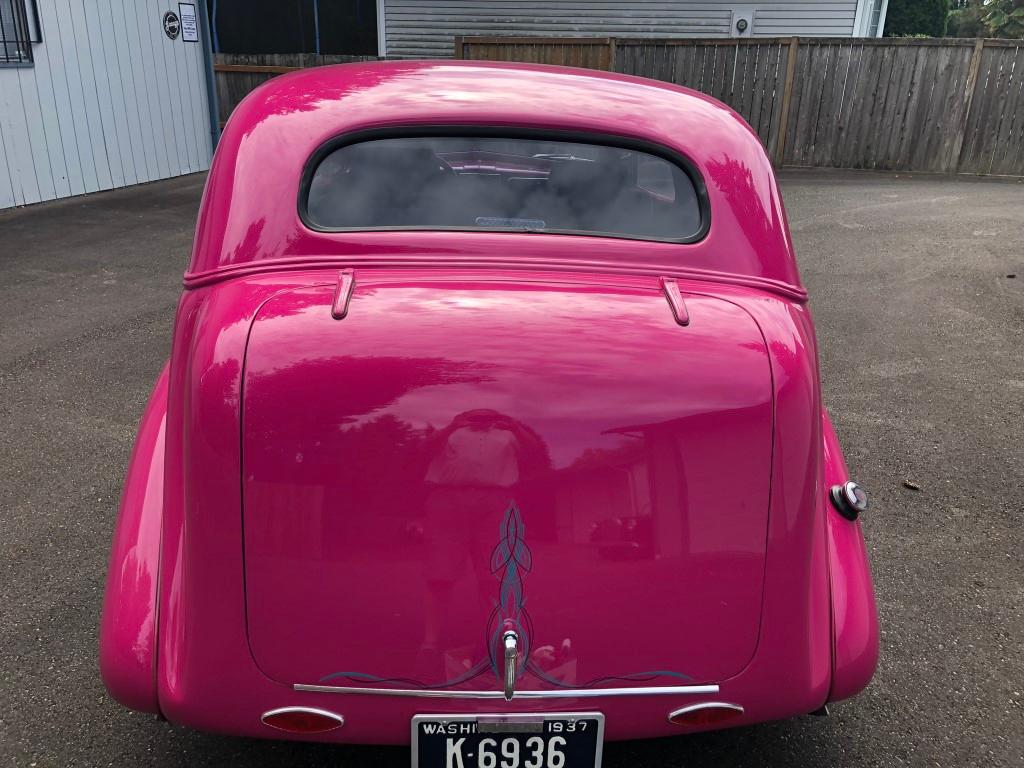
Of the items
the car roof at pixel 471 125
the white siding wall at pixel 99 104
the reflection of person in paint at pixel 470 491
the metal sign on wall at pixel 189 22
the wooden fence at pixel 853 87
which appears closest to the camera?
the reflection of person in paint at pixel 470 491

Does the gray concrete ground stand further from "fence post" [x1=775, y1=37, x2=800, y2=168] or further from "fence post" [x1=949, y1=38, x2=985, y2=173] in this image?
"fence post" [x1=775, y1=37, x2=800, y2=168]

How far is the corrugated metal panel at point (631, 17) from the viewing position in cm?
1480

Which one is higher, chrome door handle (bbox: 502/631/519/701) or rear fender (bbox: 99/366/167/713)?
chrome door handle (bbox: 502/631/519/701)

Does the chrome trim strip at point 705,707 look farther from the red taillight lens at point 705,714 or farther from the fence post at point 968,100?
the fence post at point 968,100

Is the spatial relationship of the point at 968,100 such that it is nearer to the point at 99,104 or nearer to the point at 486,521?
the point at 99,104

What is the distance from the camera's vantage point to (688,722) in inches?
68.8

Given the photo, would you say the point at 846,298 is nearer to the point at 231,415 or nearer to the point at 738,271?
the point at 738,271

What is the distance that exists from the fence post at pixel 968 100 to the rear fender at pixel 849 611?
11749 mm

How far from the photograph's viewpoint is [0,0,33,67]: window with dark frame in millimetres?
8602

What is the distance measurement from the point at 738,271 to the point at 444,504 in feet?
3.26

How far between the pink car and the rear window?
0.90 feet

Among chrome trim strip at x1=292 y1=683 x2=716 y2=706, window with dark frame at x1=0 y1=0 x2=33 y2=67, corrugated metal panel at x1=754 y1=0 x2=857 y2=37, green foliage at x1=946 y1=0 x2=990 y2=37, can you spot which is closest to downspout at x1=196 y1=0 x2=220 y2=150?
window with dark frame at x1=0 y1=0 x2=33 y2=67

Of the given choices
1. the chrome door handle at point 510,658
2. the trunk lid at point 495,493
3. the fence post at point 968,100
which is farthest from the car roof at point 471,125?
the fence post at point 968,100

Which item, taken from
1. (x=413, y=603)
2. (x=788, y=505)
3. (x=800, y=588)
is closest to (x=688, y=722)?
(x=800, y=588)
